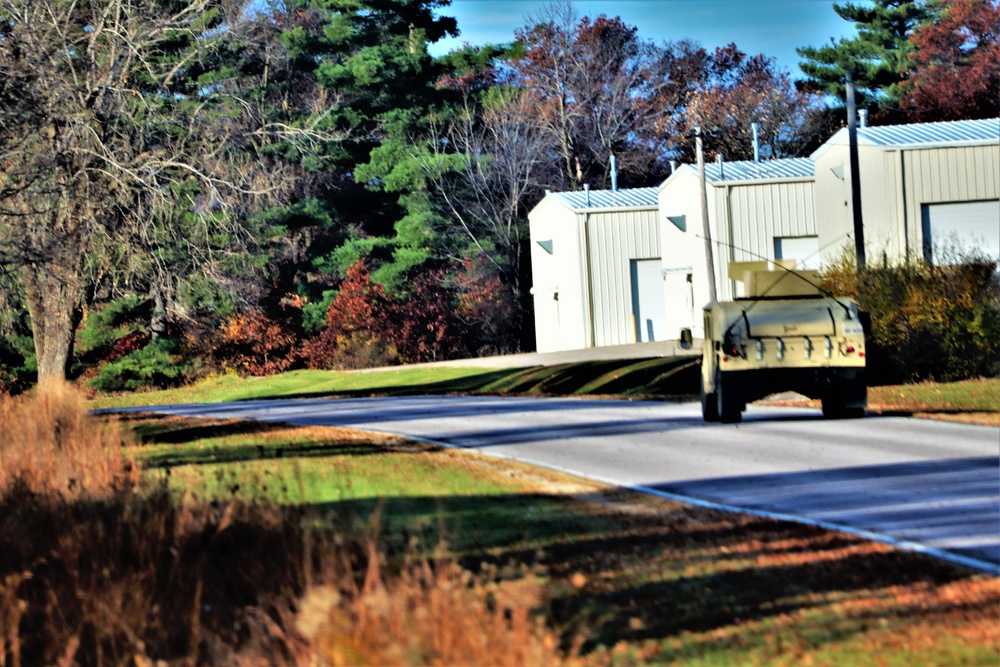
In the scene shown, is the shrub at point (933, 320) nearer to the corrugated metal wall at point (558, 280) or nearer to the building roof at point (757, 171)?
the building roof at point (757, 171)

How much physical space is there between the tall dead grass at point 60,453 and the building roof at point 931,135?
22.6 metres

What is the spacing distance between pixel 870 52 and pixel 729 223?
2547cm

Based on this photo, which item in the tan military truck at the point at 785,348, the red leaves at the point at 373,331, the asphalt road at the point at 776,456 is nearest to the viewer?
the asphalt road at the point at 776,456

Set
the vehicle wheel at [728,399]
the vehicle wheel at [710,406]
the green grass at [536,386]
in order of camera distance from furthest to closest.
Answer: the green grass at [536,386], the vehicle wheel at [710,406], the vehicle wheel at [728,399]

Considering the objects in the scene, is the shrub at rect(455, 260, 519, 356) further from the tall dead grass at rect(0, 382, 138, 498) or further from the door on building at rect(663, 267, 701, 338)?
the tall dead grass at rect(0, 382, 138, 498)

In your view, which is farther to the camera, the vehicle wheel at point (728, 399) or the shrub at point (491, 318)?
the shrub at point (491, 318)

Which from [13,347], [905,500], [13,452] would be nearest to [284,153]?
[13,347]

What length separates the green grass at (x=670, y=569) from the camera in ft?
22.1

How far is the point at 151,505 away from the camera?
9.55 metres

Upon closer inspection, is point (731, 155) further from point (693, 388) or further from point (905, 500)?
point (905, 500)

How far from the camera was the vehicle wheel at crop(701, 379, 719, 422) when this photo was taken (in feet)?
58.8

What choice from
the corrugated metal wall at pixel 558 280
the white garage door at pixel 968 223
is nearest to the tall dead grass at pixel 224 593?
the white garage door at pixel 968 223

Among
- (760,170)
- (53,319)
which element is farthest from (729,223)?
(53,319)

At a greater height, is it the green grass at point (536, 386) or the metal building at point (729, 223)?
the metal building at point (729, 223)
